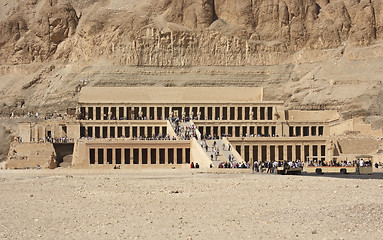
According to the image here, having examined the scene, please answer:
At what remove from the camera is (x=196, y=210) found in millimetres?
27234

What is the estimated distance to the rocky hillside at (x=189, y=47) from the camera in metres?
106

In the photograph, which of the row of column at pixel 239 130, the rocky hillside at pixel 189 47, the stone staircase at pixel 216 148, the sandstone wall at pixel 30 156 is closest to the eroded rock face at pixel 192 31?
the rocky hillside at pixel 189 47

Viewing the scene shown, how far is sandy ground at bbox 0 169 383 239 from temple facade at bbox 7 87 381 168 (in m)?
23.9

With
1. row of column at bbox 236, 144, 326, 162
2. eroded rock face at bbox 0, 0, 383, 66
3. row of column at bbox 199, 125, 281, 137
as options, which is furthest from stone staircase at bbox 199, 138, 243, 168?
eroded rock face at bbox 0, 0, 383, 66

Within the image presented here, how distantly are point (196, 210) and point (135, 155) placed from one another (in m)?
47.7

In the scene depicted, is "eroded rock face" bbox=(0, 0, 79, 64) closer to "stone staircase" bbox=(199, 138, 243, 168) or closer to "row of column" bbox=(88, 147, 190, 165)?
"row of column" bbox=(88, 147, 190, 165)

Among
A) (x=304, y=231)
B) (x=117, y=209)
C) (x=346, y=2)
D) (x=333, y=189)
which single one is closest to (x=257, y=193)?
(x=333, y=189)

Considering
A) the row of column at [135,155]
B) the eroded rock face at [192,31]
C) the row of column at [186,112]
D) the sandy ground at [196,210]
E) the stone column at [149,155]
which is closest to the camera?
the sandy ground at [196,210]

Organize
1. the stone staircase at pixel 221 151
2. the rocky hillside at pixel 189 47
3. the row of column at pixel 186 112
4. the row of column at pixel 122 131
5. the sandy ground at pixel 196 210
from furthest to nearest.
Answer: the rocky hillside at pixel 189 47
the row of column at pixel 186 112
the row of column at pixel 122 131
the stone staircase at pixel 221 151
the sandy ground at pixel 196 210

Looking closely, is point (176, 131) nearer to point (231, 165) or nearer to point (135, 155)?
point (135, 155)

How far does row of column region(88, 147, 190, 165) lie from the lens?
240ft

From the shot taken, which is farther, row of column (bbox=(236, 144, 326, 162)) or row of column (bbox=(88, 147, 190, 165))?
row of column (bbox=(236, 144, 326, 162))

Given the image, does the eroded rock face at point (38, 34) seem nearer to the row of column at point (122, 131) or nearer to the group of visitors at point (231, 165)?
the row of column at point (122, 131)

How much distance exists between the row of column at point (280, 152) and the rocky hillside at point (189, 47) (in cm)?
2404
